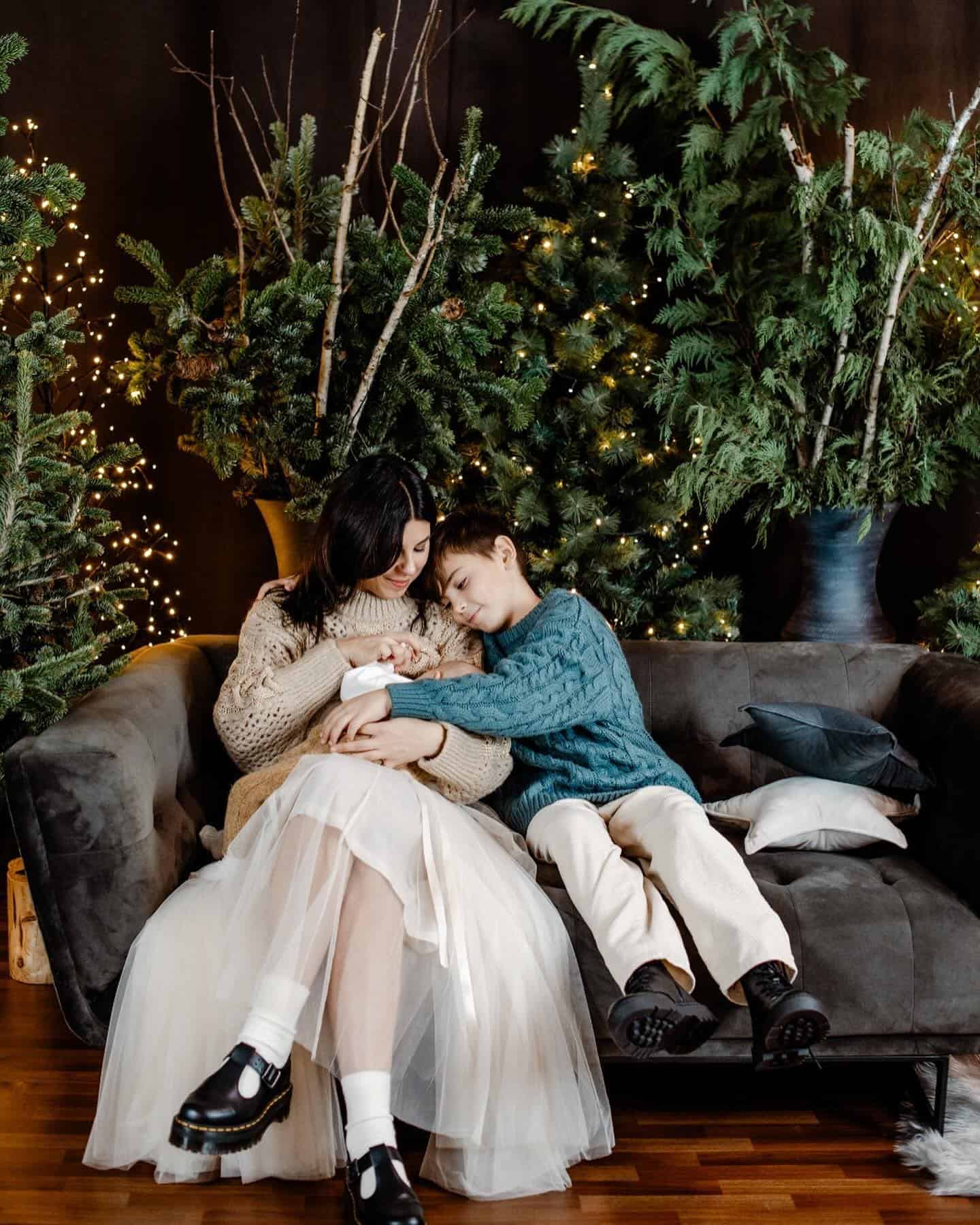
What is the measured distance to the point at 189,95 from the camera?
3.56m

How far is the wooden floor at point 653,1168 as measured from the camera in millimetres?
1628

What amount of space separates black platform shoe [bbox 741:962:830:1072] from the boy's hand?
0.78 m

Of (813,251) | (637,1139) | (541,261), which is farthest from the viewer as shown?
(541,261)

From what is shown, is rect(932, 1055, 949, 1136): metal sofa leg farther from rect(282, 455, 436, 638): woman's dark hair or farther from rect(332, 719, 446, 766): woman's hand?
rect(282, 455, 436, 638): woman's dark hair

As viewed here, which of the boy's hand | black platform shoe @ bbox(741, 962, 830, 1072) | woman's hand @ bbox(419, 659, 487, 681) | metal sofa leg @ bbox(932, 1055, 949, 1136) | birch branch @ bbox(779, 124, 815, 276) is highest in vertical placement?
birch branch @ bbox(779, 124, 815, 276)

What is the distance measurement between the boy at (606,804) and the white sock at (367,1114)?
345 mm

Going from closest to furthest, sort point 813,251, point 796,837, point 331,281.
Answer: point 796,837 → point 331,281 → point 813,251

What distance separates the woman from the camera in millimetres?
1610

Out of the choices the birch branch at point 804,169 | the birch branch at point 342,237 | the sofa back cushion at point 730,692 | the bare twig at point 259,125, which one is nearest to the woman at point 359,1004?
the sofa back cushion at point 730,692

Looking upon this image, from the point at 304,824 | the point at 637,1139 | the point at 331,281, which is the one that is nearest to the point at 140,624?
the point at 331,281

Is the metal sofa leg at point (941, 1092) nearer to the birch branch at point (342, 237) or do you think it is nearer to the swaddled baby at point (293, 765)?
the swaddled baby at point (293, 765)

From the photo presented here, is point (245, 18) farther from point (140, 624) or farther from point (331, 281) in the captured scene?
point (140, 624)

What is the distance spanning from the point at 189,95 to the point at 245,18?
0.98 ft

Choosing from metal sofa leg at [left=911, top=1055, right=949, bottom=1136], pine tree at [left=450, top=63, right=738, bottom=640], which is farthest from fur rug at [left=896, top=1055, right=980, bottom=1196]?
pine tree at [left=450, top=63, right=738, bottom=640]
